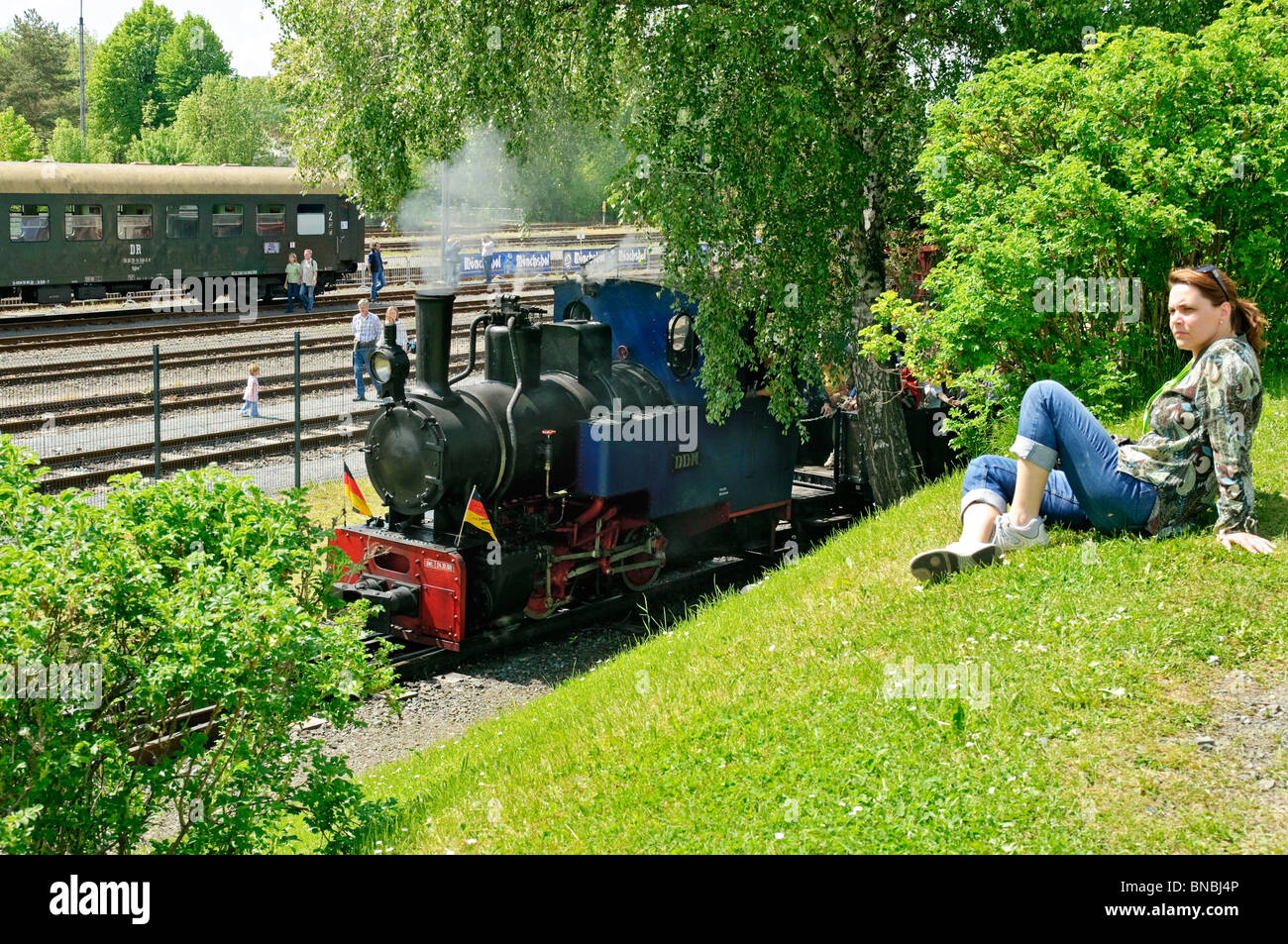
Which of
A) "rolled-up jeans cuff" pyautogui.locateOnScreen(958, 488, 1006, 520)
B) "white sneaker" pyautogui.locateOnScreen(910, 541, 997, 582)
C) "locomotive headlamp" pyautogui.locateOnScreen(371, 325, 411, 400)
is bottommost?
"white sneaker" pyautogui.locateOnScreen(910, 541, 997, 582)

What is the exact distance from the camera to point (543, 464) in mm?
11438

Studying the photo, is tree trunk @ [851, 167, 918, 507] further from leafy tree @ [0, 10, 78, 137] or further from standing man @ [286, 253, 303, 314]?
leafy tree @ [0, 10, 78, 137]

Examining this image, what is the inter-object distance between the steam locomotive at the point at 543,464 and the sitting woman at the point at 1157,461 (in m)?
5.03

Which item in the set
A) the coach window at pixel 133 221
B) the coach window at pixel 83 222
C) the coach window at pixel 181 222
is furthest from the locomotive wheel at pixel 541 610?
the coach window at pixel 181 222

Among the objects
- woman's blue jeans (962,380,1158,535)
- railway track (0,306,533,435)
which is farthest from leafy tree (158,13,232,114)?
woman's blue jeans (962,380,1158,535)

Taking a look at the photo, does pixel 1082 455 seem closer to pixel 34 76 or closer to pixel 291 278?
pixel 291 278

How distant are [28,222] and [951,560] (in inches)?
1020

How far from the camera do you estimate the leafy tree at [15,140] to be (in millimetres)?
54312

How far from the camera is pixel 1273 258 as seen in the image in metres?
9.14

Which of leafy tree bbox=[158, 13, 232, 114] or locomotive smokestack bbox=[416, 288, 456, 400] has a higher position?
leafy tree bbox=[158, 13, 232, 114]

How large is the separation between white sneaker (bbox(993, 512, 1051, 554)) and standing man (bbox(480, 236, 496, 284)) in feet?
96.9

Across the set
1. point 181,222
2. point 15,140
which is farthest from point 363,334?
point 15,140

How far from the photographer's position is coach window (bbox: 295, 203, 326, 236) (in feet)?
109

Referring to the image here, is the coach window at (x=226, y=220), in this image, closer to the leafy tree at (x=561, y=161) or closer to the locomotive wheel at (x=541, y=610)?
the leafy tree at (x=561, y=161)
